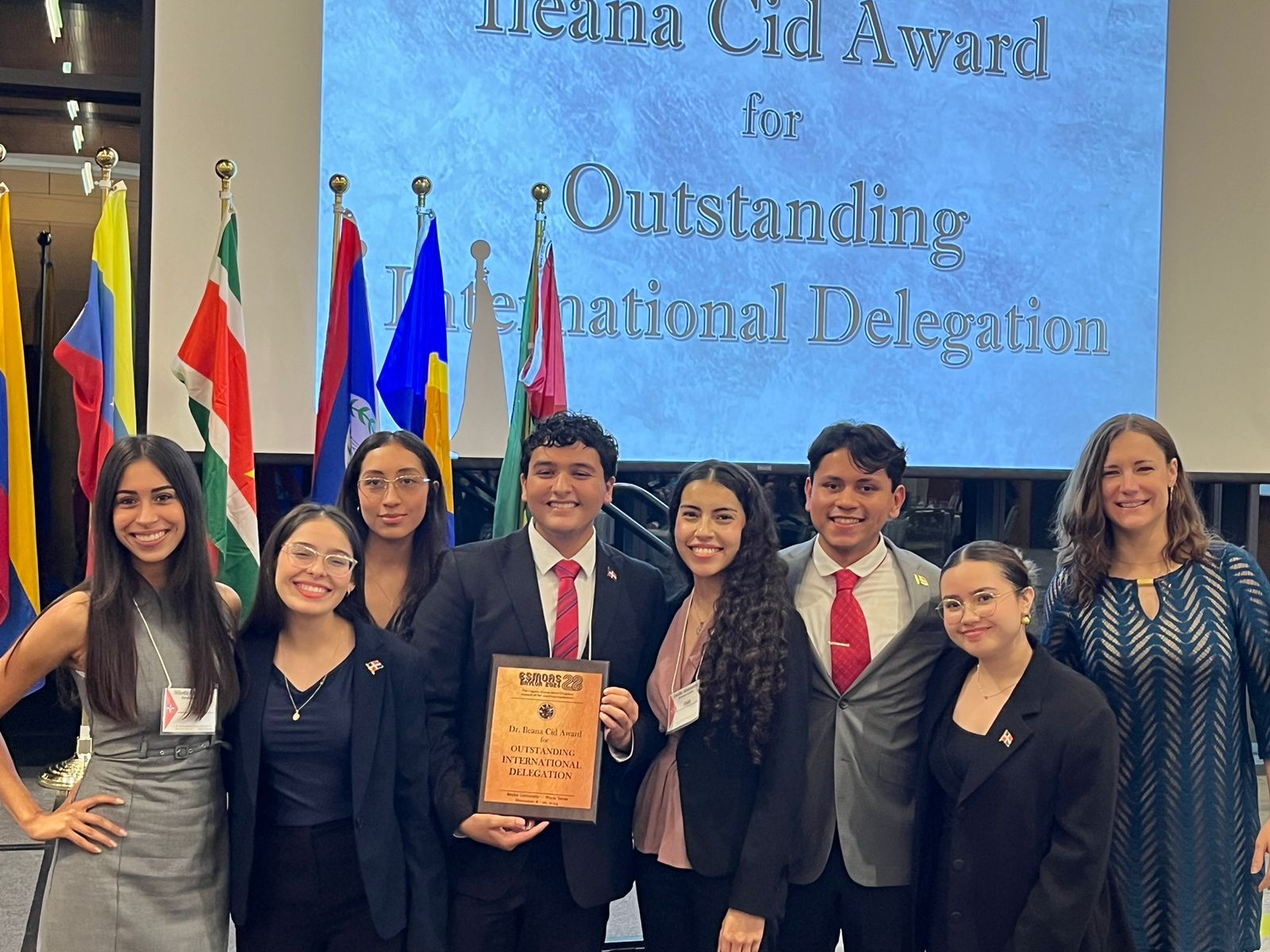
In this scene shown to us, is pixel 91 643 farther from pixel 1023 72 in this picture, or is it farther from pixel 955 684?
pixel 1023 72

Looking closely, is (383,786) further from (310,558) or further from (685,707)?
(685,707)

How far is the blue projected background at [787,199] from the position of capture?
483 centimetres

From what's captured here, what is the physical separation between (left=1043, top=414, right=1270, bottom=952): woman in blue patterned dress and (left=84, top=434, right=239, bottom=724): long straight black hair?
1.87 metres

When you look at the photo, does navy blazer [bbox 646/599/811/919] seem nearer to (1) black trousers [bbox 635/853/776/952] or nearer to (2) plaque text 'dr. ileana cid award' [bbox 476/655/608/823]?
(1) black trousers [bbox 635/853/776/952]

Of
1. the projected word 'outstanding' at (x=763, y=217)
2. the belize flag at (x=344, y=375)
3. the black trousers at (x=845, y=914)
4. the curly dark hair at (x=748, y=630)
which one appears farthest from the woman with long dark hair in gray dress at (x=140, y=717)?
the projected word 'outstanding' at (x=763, y=217)

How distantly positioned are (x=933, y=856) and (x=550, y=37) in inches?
154

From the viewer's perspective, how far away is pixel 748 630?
2178mm

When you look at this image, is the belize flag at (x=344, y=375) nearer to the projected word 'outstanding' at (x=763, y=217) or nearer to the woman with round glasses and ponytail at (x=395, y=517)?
the projected word 'outstanding' at (x=763, y=217)

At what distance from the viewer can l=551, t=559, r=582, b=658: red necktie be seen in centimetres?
226

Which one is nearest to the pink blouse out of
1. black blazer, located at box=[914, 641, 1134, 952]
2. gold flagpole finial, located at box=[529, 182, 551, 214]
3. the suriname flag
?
black blazer, located at box=[914, 641, 1134, 952]

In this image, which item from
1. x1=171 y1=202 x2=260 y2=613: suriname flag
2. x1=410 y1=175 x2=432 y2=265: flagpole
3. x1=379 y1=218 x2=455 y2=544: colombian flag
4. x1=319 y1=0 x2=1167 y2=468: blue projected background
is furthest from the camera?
x1=319 y1=0 x2=1167 y2=468: blue projected background

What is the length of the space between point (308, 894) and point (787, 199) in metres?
3.90

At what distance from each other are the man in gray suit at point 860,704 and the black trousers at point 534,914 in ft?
1.47

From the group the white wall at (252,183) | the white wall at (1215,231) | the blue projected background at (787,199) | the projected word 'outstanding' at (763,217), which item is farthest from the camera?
Result: the white wall at (1215,231)
